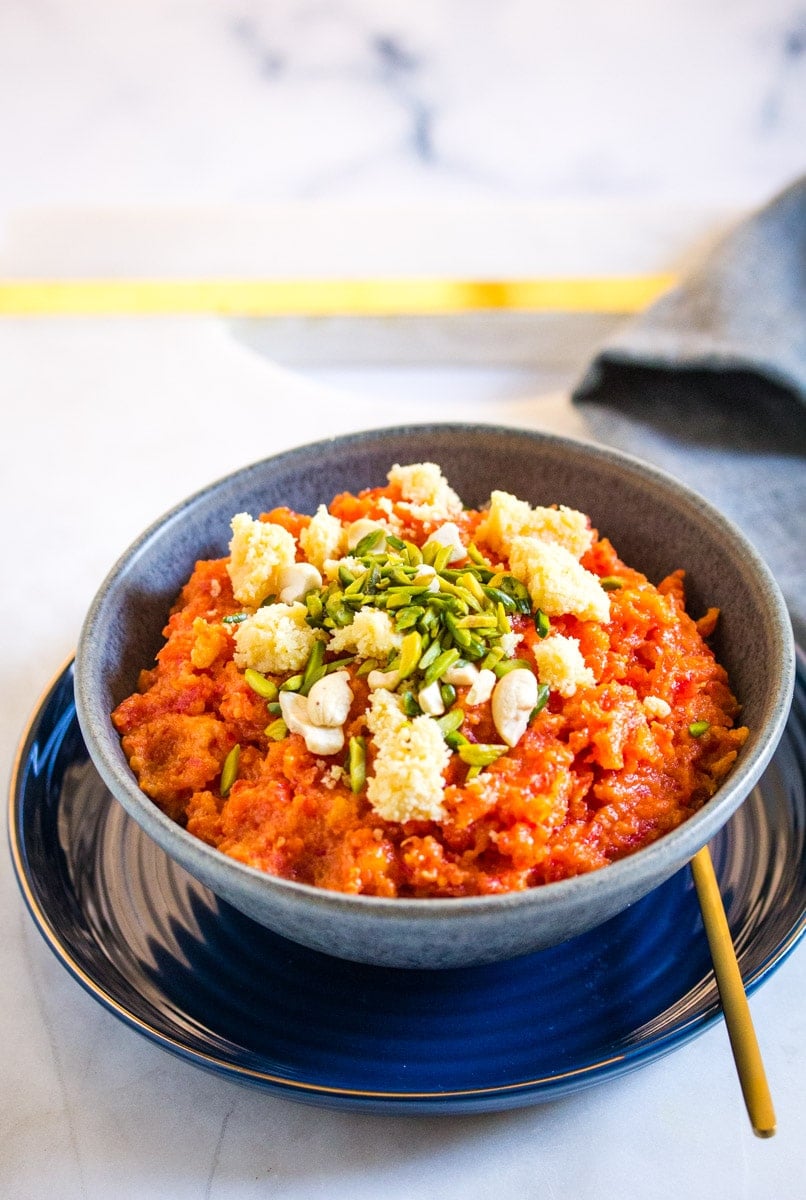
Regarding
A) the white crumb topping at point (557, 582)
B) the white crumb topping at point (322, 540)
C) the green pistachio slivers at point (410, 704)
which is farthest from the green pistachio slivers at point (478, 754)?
the white crumb topping at point (322, 540)

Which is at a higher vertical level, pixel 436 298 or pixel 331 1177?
pixel 436 298


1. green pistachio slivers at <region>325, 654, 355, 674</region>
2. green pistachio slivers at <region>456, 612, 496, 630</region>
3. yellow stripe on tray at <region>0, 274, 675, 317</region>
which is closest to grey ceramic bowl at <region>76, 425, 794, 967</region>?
green pistachio slivers at <region>325, 654, 355, 674</region>

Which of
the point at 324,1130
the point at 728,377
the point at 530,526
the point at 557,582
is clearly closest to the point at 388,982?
the point at 324,1130

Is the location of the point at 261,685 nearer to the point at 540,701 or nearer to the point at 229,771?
the point at 229,771

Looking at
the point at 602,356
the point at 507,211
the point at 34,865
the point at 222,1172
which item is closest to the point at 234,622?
the point at 34,865

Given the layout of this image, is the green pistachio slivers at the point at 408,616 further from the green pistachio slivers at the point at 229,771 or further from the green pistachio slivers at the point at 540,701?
the green pistachio slivers at the point at 229,771

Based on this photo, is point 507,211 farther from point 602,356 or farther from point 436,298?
point 602,356
